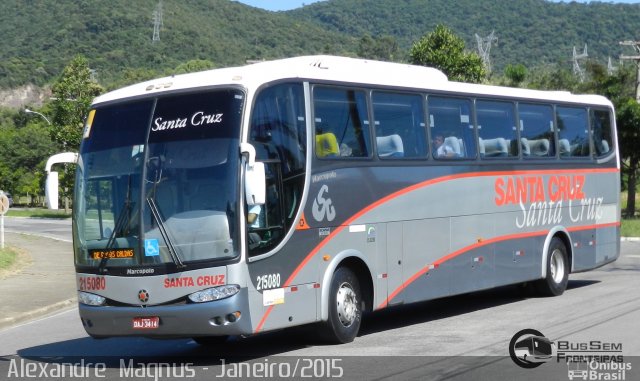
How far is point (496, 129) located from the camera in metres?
15.7

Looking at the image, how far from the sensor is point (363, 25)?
7407 inches

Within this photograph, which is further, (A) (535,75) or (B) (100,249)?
(A) (535,75)

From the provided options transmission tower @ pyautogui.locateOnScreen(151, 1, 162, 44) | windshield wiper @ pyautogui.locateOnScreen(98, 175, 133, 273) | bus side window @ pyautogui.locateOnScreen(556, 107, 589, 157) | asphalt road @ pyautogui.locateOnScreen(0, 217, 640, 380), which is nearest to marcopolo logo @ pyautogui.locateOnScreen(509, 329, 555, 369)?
asphalt road @ pyautogui.locateOnScreen(0, 217, 640, 380)

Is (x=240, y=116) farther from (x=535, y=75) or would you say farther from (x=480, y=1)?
(x=480, y=1)

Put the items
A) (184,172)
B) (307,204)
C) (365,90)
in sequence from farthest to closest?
(365,90), (307,204), (184,172)

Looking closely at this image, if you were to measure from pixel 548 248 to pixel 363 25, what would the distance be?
572 feet

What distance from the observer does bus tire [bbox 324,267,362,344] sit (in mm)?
12023

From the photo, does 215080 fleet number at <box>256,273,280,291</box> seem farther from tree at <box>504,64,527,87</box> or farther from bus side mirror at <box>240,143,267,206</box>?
tree at <box>504,64,527,87</box>

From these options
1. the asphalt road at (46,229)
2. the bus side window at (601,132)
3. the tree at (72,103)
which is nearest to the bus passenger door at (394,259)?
the bus side window at (601,132)

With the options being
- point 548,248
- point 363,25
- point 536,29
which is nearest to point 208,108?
point 548,248

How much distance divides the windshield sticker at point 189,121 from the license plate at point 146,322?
211cm

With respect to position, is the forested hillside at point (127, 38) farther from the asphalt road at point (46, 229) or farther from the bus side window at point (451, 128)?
the bus side window at point (451, 128)

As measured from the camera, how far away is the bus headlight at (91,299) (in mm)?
11188

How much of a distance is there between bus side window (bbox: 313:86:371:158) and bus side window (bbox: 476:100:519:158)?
118 inches
